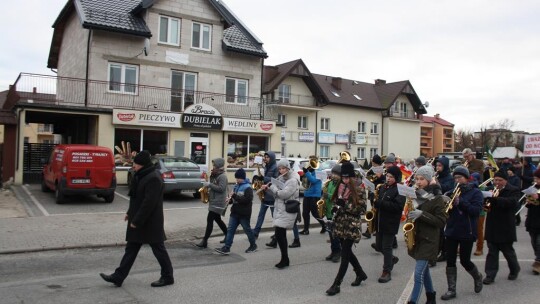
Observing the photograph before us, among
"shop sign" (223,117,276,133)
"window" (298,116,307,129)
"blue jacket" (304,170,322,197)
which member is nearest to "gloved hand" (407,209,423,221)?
"blue jacket" (304,170,322,197)

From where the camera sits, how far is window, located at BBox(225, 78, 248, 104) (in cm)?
2548

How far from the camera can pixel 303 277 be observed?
682 cm

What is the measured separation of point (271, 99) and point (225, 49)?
1199 centimetres

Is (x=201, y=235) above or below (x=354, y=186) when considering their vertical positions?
below

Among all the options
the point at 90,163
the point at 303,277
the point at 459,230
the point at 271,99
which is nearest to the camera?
the point at 459,230

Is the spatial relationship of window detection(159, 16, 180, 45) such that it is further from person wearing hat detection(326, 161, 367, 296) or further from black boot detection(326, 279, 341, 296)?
black boot detection(326, 279, 341, 296)

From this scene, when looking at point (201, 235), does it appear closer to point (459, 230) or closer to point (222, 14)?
point (459, 230)

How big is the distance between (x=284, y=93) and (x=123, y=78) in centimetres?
1733

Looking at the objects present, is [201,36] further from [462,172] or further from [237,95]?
[462,172]

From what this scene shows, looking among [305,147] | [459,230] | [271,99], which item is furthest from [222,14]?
[459,230]

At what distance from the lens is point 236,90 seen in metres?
25.8

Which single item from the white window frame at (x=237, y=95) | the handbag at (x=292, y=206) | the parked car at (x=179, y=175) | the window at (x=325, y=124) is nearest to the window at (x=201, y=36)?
the white window frame at (x=237, y=95)

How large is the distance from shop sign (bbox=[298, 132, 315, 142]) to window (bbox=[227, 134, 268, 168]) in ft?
45.2

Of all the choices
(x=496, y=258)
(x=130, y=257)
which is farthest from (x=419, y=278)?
(x=130, y=257)
